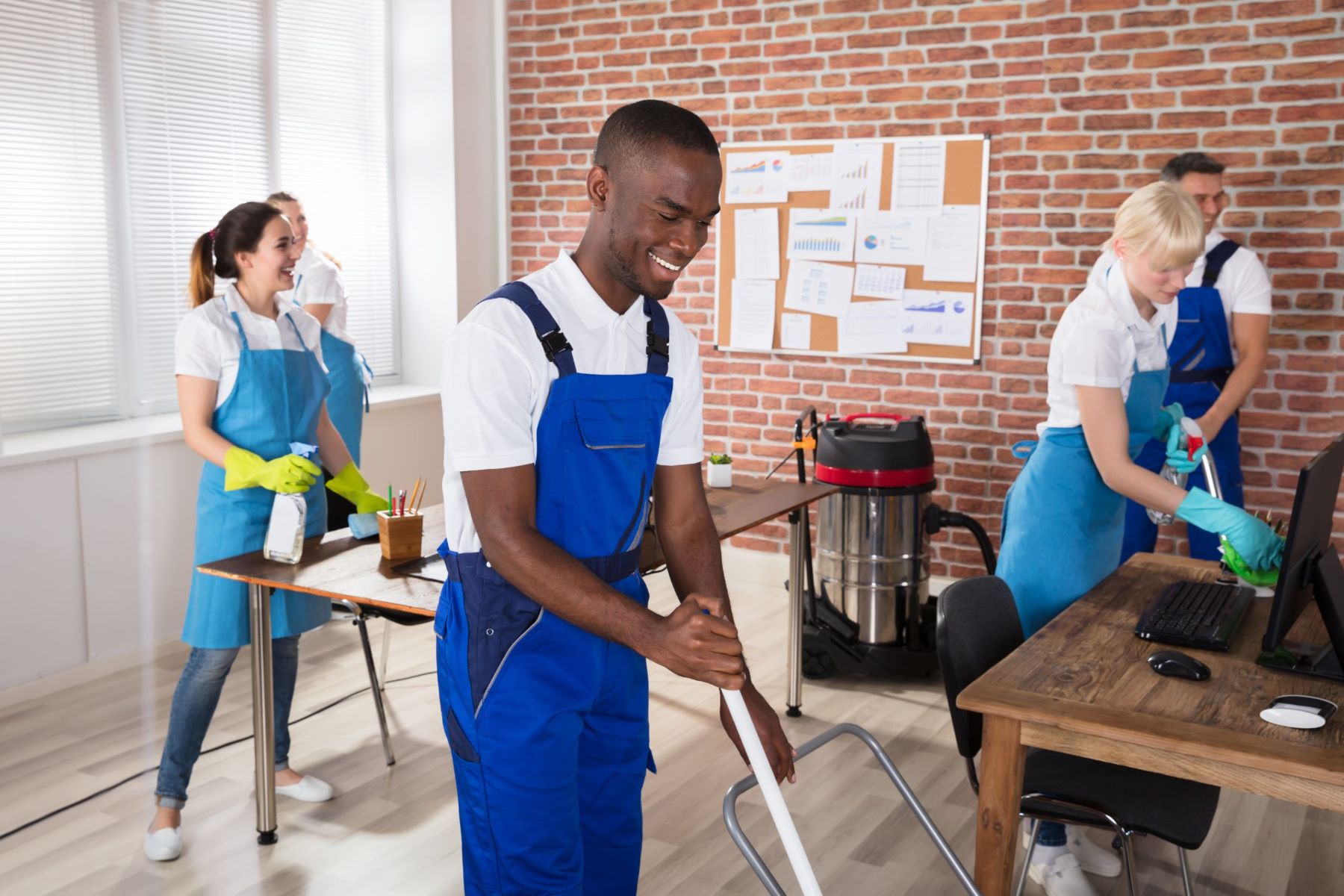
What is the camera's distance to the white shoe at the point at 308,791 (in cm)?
317

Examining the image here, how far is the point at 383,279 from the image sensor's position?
5695 millimetres

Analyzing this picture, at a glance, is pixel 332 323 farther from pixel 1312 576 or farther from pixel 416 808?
pixel 1312 576

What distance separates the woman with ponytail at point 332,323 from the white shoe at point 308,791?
1605mm

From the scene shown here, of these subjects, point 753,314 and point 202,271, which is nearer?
point 202,271

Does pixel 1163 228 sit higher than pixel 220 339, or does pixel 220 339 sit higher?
pixel 1163 228

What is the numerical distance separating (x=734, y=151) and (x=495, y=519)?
3.91m

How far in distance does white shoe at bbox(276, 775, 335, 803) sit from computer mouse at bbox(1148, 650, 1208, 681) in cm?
214

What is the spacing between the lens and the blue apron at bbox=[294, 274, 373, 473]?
4.49 meters

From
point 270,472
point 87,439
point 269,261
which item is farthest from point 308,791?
point 87,439

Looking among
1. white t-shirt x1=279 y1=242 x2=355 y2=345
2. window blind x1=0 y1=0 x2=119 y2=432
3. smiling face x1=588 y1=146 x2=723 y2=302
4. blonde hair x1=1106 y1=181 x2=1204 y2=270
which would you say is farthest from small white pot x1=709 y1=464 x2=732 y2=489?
window blind x1=0 y1=0 x2=119 y2=432

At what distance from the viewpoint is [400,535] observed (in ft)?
9.21

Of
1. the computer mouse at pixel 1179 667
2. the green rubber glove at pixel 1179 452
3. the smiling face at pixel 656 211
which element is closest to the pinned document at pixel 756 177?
the green rubber glove at pixel 1179 452

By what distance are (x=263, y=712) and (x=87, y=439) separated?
5.69 ft

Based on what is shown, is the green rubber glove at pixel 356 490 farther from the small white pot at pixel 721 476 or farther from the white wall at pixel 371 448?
the white wall at pixel 371 448
